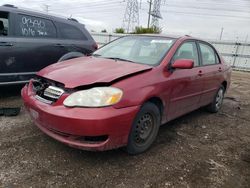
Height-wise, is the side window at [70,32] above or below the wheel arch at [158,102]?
above

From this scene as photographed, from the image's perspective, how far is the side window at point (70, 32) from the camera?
5785mm

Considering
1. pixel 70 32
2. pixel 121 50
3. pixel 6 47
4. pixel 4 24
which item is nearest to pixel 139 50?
pixel 121 50

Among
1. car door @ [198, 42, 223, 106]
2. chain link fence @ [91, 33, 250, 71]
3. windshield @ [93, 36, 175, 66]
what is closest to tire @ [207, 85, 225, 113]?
car door @ [198, 42, 223, 106]

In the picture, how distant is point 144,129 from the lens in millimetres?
3266

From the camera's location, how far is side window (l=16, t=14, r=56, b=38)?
197 inches

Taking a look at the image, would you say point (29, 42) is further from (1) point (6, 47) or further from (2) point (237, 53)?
(2) point (237, 53)

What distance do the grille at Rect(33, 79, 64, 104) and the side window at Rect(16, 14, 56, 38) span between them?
7.18ft

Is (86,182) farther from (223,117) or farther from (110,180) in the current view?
(223,117)

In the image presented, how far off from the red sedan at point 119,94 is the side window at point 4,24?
204 centimetres

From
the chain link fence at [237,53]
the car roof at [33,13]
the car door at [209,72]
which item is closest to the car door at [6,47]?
the car roof at [33,13]

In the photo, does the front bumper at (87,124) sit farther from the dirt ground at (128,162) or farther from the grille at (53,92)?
the dirt ground at (128,162)

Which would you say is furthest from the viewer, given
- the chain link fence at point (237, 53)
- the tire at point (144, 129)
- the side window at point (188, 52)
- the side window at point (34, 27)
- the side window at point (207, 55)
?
the chain link fence at point (237, 53)

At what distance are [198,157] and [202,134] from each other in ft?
3.00

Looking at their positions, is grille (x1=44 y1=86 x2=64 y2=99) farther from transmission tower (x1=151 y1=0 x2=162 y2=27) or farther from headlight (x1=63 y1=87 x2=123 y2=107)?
transmission tower (x1=151 y1=0 x2=162 y2=27)
